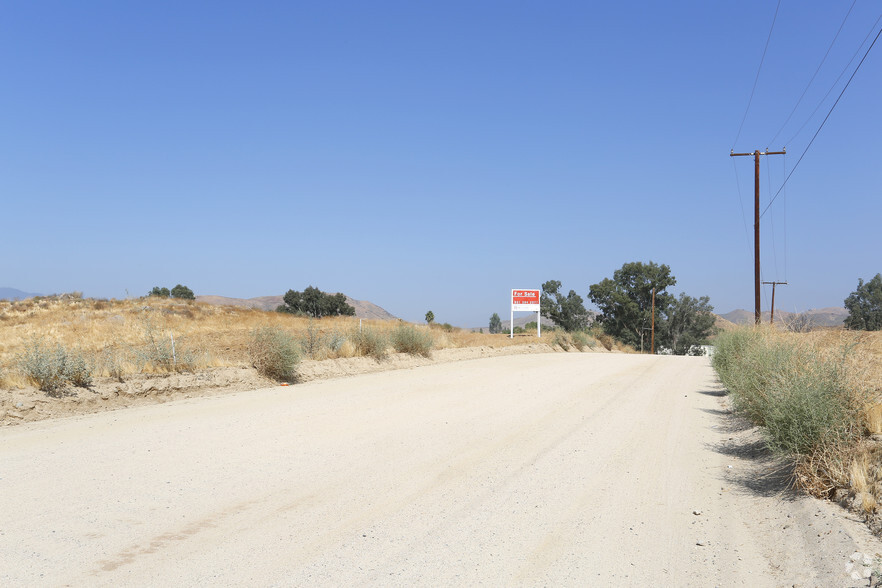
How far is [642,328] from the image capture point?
83312mm

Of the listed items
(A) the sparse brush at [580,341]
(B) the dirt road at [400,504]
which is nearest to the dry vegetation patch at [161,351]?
(B) the dirt road at [400,504]

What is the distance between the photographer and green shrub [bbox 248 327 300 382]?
56.6 feet

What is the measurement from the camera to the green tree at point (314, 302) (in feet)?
213

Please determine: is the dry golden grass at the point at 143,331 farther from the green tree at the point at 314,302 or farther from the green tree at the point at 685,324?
the green tree at the point at 685,324

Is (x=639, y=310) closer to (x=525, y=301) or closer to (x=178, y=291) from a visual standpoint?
(x=525, y=301)

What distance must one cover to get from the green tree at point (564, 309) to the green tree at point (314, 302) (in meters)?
31.6

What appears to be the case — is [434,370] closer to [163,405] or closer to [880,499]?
[163,405]

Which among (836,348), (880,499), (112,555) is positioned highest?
(836,348)

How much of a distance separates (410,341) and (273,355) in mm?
9300

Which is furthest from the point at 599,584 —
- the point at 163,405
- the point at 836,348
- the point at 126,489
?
the point at 163,405

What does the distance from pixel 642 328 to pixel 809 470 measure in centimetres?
8011

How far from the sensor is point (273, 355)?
56.7 feet

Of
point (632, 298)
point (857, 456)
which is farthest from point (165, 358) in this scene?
point (632, 298)

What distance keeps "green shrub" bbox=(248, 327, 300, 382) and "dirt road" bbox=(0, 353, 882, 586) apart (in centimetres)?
483
